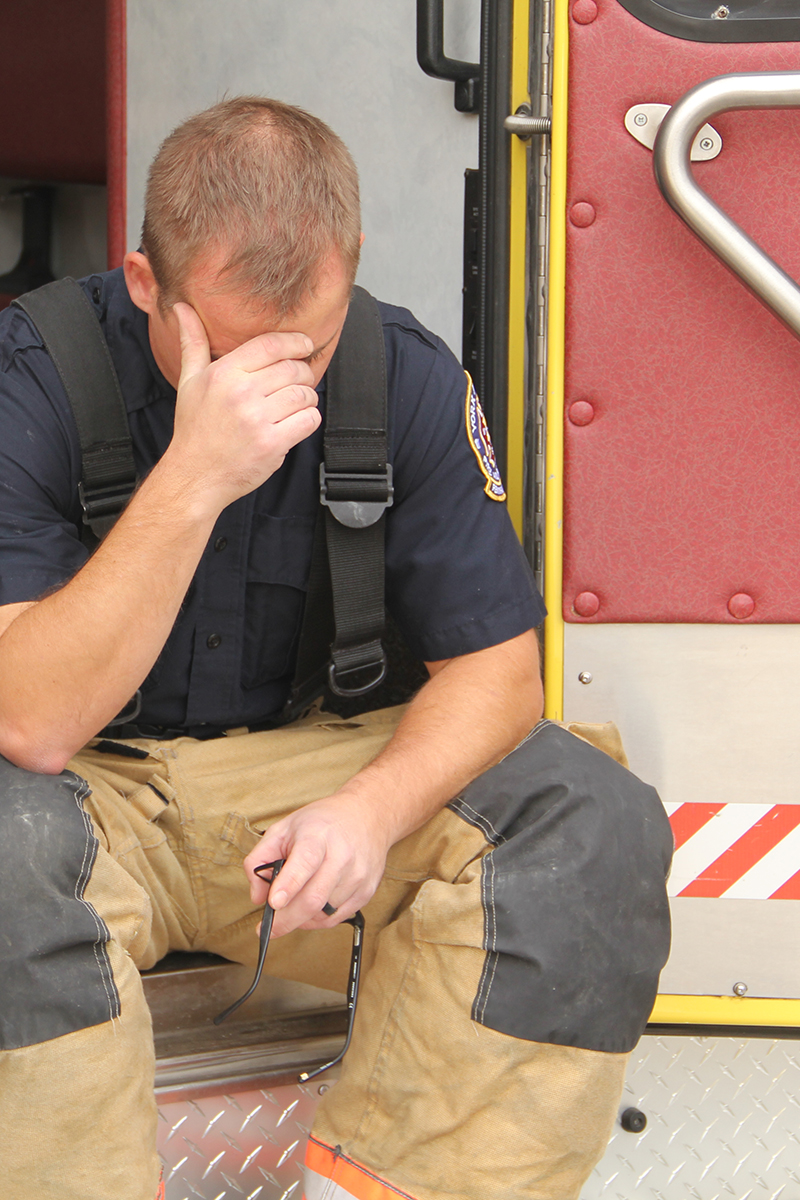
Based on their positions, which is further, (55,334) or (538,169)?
(538,169)

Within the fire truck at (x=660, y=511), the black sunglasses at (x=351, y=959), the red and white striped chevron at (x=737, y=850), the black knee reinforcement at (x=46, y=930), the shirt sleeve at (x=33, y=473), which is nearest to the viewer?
the black knee reinforcement at (x=46, y=930)

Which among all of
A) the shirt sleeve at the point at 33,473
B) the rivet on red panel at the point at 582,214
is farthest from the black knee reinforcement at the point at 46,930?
the rivet on red panel at the point at 582,214

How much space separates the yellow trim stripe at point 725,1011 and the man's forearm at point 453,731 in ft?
1.35

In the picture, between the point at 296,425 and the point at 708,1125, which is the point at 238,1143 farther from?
the point at 296,425

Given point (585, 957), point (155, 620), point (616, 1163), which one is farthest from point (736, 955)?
point (155, 620)

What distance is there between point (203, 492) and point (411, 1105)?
626mm

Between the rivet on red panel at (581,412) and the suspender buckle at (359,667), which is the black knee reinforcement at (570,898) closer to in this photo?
the suspender buckle at (359,667)

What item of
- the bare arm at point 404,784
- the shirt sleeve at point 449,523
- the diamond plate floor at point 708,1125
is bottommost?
the diamond plate floor at point 708,1125

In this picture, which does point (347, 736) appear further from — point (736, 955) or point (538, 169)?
point (538, 169)

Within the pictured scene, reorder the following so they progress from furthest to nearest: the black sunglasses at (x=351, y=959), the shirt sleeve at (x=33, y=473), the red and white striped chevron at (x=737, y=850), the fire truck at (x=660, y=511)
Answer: the red and white striped chevron at (x=737, y=850)
the fire truck at (x=660, y=511)
the shirt sleeve at (x=33, y=473)
the black sunglasses at (x=351, y=959)

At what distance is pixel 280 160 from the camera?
116 cm

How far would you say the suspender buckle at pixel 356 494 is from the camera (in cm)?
135

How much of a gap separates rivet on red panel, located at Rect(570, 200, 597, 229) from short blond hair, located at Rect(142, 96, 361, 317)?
0.28 m

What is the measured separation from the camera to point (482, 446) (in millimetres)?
1412
